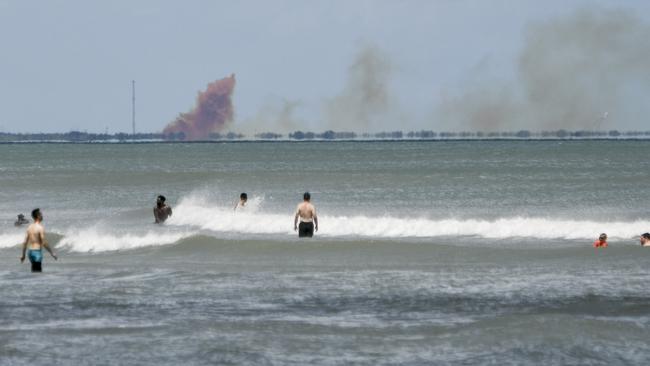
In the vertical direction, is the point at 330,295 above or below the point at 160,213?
below

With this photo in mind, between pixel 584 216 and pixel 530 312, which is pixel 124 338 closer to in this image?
pixel 530 312

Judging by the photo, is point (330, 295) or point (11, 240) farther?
point (11, 240)

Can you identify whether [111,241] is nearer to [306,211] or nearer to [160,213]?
[160,213]

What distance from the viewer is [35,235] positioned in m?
21.4

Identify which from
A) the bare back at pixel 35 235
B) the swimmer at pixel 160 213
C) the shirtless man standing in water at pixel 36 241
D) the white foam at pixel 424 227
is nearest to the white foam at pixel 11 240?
the swimmer at pixel 160 213

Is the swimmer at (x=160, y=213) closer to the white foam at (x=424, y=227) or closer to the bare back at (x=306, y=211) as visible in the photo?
the white foam at (x=424, y=227)

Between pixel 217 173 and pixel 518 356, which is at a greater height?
pixel 217 173

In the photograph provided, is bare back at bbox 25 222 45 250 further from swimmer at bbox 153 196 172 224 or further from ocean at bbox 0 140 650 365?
swimmer at bbox 153 196 172 224

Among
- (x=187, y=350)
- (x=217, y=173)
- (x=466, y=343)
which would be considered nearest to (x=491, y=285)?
(x=466, y=343)

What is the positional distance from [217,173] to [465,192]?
29.2 meters

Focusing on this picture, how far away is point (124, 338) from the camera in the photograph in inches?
619

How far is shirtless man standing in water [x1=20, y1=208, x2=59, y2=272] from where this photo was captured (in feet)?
69.2

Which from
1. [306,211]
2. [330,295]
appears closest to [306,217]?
[306,211]

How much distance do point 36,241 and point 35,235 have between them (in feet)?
0.68
